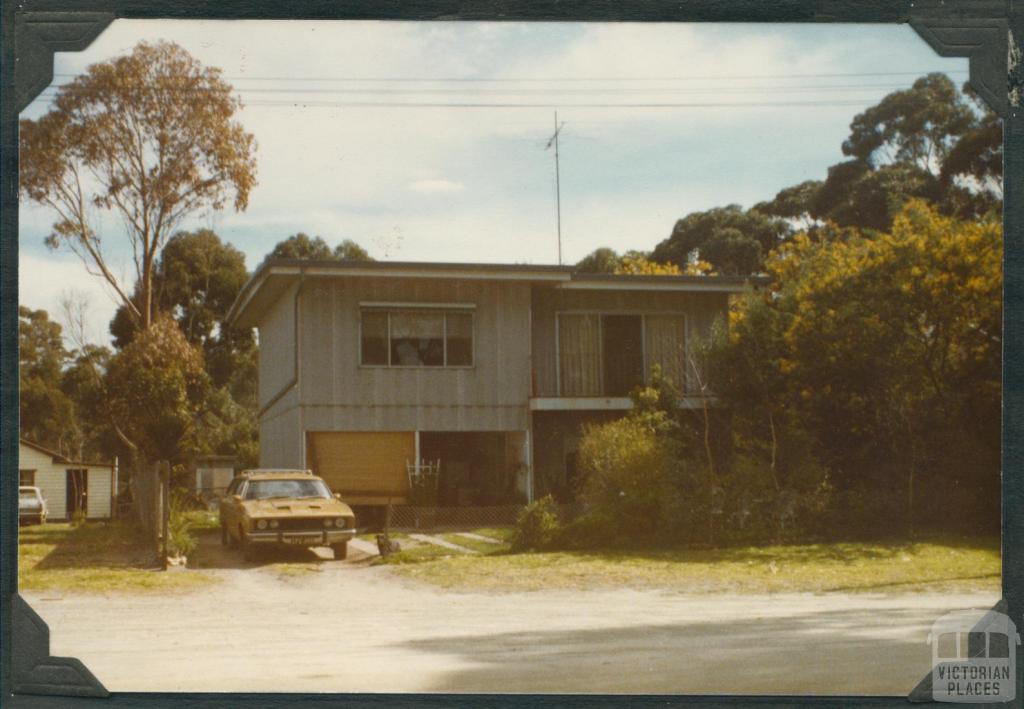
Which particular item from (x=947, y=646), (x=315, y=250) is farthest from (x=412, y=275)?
(x=947, y=646)

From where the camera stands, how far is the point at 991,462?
6852 mm

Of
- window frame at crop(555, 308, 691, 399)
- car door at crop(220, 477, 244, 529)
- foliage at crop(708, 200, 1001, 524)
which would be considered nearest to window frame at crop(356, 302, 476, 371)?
window frame at crop(555, 308, 691, 399)

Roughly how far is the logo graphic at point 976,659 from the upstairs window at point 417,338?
376 cm

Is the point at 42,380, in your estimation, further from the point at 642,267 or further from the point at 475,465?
the point at 642,267

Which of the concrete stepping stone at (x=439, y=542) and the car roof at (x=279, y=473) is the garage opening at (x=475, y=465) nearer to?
the concrete stepping stone at (x=439, y=542)

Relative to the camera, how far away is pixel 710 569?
8289 mm

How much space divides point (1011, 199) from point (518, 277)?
3268 mm

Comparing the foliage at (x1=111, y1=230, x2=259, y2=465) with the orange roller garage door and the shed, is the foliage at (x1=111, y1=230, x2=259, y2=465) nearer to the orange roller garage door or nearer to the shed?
the orange roller garage door

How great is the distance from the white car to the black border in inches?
18.8

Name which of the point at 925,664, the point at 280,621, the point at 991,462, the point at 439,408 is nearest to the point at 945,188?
the point at 991,462

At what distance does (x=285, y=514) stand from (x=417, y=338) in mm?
1590

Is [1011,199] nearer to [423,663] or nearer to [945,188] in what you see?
[945,188]

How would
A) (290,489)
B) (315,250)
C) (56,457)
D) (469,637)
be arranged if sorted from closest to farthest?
(469,637) < (56,457) < (315,250) < (290,489)

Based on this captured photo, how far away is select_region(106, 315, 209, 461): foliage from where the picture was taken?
311 inches
